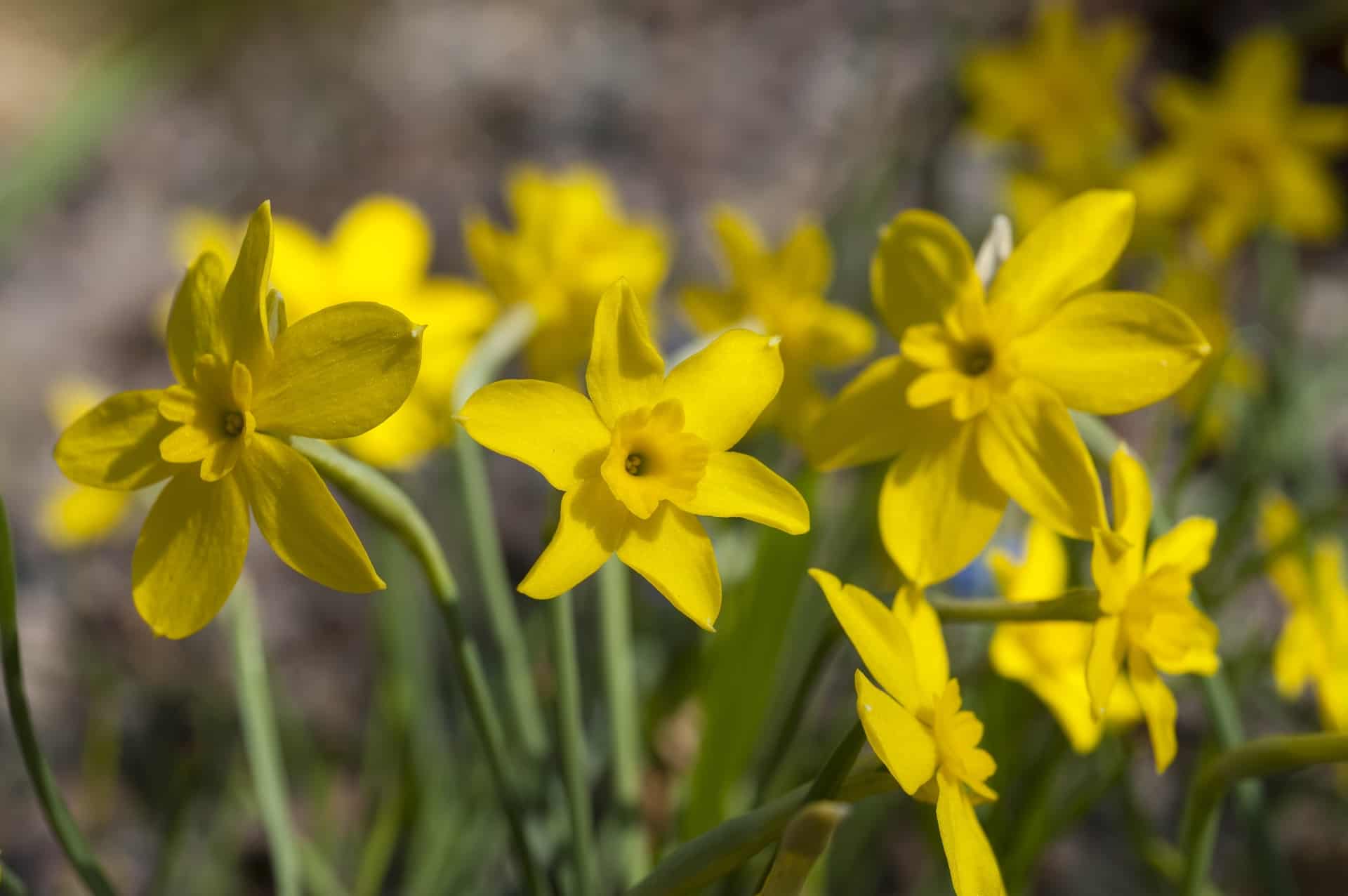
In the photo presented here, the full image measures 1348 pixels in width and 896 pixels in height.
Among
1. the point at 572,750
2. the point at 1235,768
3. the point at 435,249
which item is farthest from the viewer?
the point at 435,249

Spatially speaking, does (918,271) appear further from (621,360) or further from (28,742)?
(28,742)

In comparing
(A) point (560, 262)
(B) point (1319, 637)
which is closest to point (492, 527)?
(A) point (560, 262)

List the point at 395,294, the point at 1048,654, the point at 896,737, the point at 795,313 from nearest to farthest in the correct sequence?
1. the point at 896,737
2. the point at 1048,654
3. the point at 795,313
4. the point at 395,294

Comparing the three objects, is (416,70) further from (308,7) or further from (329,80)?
(308,7)

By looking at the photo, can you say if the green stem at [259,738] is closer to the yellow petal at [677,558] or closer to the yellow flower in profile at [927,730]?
the yellow petal at [677,558]

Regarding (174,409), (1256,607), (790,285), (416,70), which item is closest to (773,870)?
(174,409)

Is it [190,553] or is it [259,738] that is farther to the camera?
[259,738]

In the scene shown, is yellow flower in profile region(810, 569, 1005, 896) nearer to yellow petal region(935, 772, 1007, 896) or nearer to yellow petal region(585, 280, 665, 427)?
yellow petal region(935, 772, 1007, 896)

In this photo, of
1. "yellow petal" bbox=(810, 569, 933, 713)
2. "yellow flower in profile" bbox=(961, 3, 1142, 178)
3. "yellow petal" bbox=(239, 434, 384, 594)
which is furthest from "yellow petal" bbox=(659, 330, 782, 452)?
"yellow flower in profile" bbox=(961, 3, 1142, 178)
